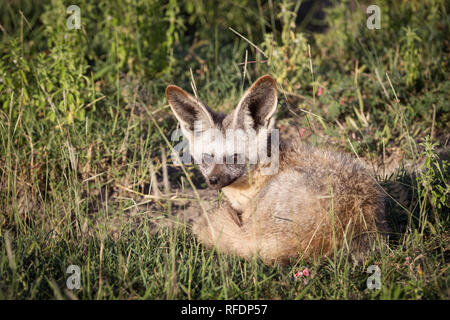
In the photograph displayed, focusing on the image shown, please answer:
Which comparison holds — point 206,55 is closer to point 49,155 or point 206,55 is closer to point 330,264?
point 49,155

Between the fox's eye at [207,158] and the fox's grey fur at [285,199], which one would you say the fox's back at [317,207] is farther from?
the fox's eye at [207,158]

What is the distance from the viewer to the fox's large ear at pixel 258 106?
3.33 metres

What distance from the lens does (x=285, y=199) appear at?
301 cm

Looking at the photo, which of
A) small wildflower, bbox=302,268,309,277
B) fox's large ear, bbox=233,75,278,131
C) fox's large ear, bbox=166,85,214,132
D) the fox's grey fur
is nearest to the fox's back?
the fox's grey fur

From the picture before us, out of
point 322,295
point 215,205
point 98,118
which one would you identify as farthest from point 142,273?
point 98,118

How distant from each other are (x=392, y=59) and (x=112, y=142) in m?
4.04

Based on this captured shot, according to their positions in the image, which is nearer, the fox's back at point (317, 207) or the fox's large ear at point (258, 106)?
the fox's back at point (317, 207)

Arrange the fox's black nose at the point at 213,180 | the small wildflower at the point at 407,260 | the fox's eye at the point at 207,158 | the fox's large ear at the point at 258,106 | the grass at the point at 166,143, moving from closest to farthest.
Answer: the grass at the point at 166,143 < the small wildflower at the point at 407,260 < the fox's large ear at the point at 258,106 < the fox's black nose at the point at 213,180 < the fox's eye at the point at 207,158

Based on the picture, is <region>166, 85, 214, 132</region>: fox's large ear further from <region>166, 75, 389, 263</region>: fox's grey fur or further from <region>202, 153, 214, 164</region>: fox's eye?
<region>202, 153, 214, 164</region>: fox's eye

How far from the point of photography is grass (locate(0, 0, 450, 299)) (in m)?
2.87

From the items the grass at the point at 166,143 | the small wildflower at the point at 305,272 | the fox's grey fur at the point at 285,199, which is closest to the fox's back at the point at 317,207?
the fox's grey fur at the point at 285,199

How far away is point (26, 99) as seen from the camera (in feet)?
14.8

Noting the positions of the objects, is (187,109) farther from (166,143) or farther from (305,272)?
(305,272)

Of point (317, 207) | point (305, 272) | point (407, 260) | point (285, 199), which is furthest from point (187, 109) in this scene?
point (407, 260)
